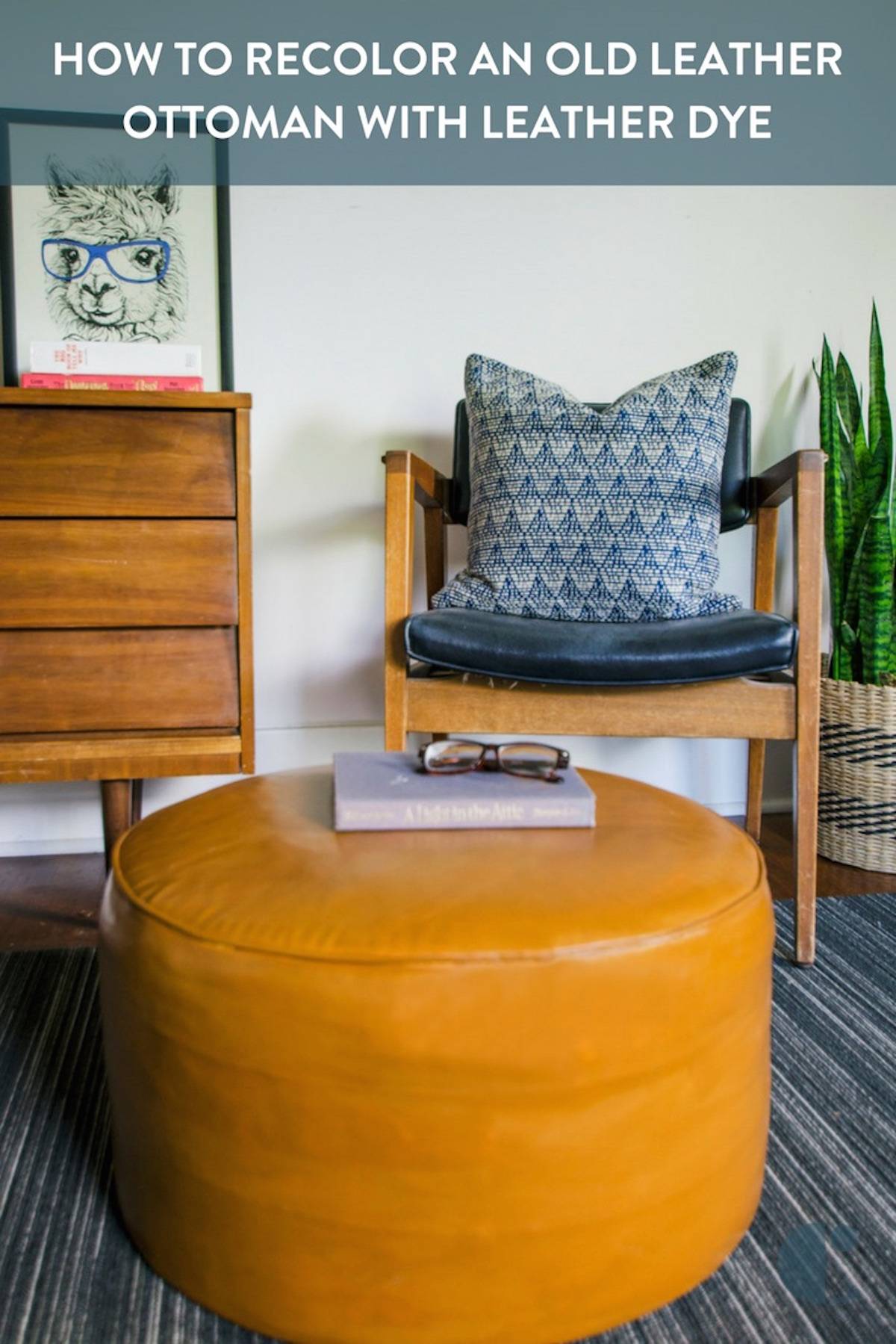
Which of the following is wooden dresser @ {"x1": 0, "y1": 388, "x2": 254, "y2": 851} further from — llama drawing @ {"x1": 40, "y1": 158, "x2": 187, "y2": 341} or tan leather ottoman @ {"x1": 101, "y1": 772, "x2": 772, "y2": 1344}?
tan leather ottoman @ {"x1": 101, "y1": 772, "x2": 772, "y2": 1344}

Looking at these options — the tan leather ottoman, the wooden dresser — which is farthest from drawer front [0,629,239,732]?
the tan leather ottoman

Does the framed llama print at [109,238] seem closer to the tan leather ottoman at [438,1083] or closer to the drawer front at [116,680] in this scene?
the drawer front at [116,680]

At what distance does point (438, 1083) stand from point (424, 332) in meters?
1.86

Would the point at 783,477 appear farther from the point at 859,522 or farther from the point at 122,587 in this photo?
the point at 122,587

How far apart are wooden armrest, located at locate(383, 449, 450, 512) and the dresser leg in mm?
700

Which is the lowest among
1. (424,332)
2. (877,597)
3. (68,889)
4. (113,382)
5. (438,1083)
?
(68,889)

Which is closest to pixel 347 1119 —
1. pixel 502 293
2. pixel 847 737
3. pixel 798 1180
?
pixel 798 1180

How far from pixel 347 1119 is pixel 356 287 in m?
1.90

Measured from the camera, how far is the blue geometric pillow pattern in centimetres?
174

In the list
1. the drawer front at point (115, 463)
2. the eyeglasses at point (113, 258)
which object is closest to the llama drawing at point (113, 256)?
the eyeglasses at point (113, 258)

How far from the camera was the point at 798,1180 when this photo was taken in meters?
1.02

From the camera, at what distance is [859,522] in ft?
6.85

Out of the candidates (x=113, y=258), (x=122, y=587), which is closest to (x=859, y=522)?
(x=122, y=587)
